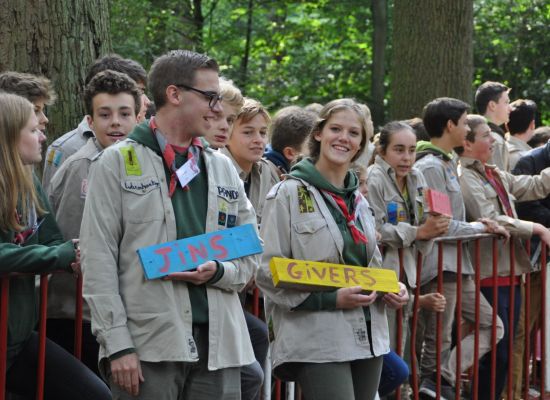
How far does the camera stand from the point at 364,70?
21.4 metres

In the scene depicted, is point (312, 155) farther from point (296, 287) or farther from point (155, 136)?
point (155, 136)

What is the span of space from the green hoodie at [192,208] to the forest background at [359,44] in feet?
25.2

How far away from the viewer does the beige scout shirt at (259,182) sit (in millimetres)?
6008

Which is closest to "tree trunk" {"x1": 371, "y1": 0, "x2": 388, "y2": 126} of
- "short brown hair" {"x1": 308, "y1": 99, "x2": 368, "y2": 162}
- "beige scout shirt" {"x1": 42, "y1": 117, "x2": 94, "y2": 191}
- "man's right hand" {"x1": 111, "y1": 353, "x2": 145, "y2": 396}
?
"beige scout shirt" {"x1": 42, "y1": 117, "x2": 94, "y2": 191}

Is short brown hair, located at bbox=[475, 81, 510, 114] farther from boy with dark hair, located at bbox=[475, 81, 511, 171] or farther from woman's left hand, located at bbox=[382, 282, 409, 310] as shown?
woman's left hand, located at bbox=[382, 282, 409, 310]

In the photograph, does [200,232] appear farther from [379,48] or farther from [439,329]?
[379,48]

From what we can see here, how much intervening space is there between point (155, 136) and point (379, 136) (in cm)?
312

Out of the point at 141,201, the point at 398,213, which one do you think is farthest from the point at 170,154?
the point at 398,213

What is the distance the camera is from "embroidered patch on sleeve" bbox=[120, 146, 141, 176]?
3.97 m

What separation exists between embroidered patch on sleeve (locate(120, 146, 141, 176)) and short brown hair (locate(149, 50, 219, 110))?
9.3 inches

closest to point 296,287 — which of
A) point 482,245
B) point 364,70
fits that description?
point 482,245

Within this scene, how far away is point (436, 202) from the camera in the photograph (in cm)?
627

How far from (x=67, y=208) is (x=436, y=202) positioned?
2.40 m

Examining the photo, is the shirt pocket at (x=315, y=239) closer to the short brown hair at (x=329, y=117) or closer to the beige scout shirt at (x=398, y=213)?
the short brown hair at (x=329, y=117)
